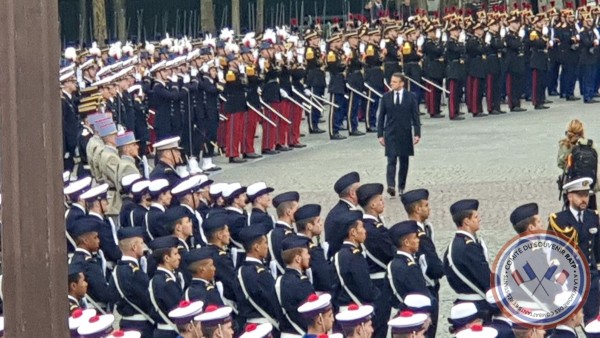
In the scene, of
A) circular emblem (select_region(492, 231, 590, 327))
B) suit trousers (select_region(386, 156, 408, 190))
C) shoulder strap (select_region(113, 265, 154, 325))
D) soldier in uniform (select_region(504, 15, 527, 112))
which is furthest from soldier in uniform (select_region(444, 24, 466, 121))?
shoulder strap (select_region(113, 265, 154, 325))

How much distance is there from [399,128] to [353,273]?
8314 mm

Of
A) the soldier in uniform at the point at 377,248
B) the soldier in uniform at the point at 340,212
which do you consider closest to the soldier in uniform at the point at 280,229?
the soldier in uniform at the point at 340,212

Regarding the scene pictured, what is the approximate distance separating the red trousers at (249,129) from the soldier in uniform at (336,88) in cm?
220

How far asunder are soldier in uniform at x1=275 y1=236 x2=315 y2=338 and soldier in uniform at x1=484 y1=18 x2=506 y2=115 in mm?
17016

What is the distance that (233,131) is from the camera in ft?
72.1

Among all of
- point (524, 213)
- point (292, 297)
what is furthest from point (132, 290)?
point (524, 213)

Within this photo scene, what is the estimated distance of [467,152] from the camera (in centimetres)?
2169

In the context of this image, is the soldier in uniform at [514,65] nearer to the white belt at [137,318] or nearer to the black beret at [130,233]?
the black beret at [130,233]

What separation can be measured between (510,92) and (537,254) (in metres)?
17.1

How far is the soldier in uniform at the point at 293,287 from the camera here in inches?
344

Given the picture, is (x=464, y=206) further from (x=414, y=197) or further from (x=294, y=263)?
(x=294, y=263)

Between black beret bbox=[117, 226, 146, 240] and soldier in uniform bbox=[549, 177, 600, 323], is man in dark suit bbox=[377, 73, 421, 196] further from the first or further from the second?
black beret bbox=[117, 226, 146, 240]

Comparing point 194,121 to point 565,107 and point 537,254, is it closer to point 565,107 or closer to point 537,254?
point 565,107

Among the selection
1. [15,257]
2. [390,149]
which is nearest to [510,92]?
[390,149]
